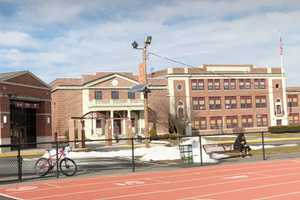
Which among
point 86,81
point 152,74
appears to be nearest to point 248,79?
point 152,74

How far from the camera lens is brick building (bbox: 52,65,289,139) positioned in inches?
3516

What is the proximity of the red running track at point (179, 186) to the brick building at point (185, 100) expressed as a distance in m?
64.8

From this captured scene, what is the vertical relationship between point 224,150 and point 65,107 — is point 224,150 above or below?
below

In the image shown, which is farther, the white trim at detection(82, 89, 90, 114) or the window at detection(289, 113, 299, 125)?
the window at detection(289, 113, 299, 125)

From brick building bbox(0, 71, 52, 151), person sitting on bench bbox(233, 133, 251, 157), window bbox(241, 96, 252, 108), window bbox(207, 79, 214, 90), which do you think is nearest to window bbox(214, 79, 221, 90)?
window bbox(207, 79, 214, 90)

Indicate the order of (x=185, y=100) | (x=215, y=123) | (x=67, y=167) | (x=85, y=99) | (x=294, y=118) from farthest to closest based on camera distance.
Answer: (x=294, y=118), (x=215, y=123), (x=185, y=100), (x=85, y=99), (x=67, y=167)

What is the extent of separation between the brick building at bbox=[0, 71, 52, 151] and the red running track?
33301mm

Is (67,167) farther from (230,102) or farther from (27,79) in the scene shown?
(230,102)

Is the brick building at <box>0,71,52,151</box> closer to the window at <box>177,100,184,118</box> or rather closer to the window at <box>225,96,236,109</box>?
the window at <box>177,100,184,118</box>

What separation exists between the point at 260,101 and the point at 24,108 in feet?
191

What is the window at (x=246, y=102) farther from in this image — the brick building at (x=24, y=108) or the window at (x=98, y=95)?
the brick building at (x=24, y=108)

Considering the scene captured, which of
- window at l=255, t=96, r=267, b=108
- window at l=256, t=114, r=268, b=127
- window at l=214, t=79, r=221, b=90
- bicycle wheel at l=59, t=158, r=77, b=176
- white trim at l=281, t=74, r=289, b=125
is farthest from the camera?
white trim at l=281, t=74, r=289, b=125

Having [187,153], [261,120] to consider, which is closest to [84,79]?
[261,120]

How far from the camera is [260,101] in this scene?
102 metres
